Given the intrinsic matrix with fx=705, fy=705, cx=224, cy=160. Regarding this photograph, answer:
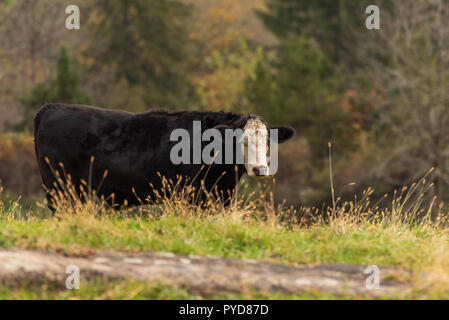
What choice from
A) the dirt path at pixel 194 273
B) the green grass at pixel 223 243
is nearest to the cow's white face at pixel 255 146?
the green grass at pixel 223 243

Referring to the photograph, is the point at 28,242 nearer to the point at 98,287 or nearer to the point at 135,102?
the point at 98,287

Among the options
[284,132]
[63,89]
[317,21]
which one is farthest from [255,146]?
[317,21]

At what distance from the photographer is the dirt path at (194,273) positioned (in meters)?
6.39

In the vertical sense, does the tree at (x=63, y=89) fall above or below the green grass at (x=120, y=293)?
above

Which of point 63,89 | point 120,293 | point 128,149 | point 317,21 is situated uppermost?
point 317,21

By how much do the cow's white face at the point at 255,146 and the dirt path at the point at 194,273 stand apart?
2.22 metres

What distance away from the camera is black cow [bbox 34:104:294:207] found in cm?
949

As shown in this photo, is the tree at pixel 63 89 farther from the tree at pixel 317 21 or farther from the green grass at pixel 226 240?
the green grass at pixel 226 240

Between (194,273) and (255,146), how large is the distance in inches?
119

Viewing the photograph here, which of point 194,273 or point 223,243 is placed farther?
point 223,243

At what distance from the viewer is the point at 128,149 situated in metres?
9.53

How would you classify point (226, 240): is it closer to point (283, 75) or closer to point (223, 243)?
point (223, 243)

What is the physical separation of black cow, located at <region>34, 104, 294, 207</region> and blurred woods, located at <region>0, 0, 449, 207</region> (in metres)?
15.4

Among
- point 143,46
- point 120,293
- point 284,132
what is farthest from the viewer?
point 143,46
